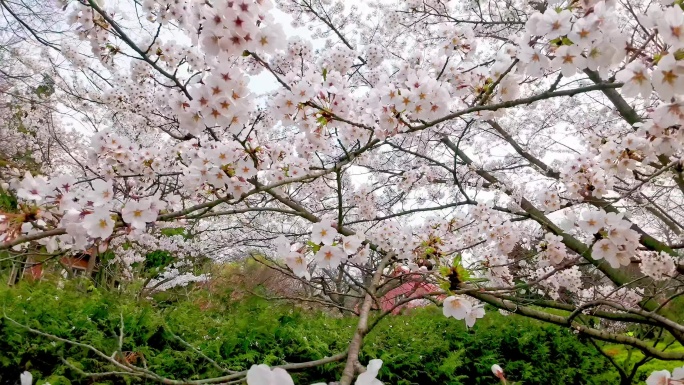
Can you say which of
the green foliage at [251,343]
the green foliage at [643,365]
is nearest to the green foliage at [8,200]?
the green foliage at [251,343]

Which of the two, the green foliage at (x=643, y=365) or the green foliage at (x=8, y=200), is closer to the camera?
the green foliage at (x=8, y=200)

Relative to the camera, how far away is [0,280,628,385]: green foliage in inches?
93.5

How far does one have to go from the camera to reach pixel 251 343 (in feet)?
9.52

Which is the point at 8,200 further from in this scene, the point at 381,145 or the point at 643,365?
the point at 643,365

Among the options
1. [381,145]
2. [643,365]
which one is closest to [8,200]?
[381,145]

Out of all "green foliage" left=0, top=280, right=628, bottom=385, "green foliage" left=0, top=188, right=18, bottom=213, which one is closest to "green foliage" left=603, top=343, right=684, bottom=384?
"green foliage" left=0, top=280, right=628, bottom=385

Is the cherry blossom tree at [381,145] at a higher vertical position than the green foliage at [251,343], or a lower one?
higher

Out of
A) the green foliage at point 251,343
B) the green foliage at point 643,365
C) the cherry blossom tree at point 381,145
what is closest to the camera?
the cherry blossom tree at point 381,145

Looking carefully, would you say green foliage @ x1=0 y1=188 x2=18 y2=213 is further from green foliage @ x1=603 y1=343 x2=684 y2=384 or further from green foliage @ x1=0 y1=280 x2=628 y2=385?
green foliage @ x1=603 y1=343 x2=684 y2=384

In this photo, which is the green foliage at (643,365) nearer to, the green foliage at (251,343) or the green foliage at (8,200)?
the green foliage at (251,343)

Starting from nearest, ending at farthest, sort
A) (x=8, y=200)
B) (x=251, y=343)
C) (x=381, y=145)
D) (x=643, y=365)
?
(x=8, y=200) < (x=251, y=343) < (x=381, y=145) < (x=643, y=365)

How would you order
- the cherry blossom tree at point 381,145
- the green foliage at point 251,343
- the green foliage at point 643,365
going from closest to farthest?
the cherry blossom tree at point 381,145 < the green foliage at point 251,343 < the green foliage at point 643,365

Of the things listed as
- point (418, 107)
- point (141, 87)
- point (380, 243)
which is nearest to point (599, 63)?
point (418, 107)

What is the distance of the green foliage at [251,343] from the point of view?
2.38 metres
